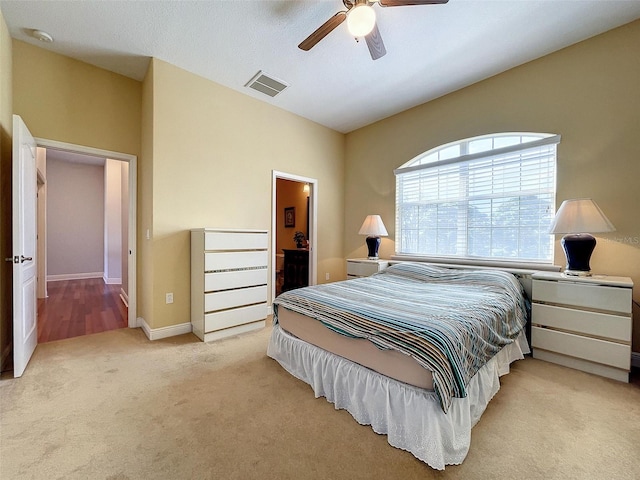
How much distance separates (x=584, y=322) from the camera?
2.18m

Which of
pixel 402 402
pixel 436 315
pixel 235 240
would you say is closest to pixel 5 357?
pixel 235 240

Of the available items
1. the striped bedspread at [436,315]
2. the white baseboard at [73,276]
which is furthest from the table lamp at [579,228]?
the white baseboard at [73,276]

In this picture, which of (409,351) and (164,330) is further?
(164,330)

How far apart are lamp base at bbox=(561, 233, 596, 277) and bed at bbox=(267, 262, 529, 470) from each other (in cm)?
47

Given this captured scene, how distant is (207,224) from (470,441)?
3.04 m

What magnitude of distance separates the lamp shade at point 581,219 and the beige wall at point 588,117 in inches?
11.5

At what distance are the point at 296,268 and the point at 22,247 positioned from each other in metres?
3.36

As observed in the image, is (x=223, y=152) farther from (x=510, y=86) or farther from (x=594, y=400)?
(x=594, y=400)

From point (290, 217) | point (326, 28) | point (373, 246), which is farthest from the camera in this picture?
point (290, 217)

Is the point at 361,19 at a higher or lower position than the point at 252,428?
higher

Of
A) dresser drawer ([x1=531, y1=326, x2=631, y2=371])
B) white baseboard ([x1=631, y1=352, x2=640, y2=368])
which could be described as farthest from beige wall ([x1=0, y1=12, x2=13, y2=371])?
white baseboard ([x1=631, y1=352, x2=640, y2=368])

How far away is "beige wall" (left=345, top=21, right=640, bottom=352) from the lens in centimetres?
234

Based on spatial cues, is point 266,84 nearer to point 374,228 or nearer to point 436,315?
point 374,228

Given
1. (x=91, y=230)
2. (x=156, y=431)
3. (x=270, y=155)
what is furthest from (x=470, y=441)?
(x=91, y=230)
